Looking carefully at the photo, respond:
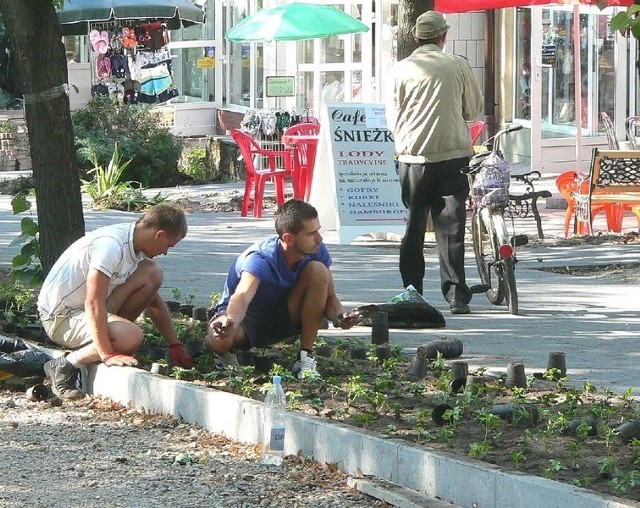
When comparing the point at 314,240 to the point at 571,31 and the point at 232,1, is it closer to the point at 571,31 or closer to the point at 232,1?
the point at 571,31

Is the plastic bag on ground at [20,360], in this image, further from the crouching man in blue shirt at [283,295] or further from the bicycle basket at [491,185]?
the bicycle basket at [491,185]

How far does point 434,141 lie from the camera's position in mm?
9586

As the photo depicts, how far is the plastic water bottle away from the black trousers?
11.5ft

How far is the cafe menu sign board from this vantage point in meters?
14.5

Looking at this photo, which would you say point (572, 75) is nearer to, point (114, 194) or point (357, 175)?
point (114, 194)

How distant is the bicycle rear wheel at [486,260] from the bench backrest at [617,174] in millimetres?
3667

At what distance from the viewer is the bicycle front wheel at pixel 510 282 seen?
31.8 ft

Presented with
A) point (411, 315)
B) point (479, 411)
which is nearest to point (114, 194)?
point (411, 315)

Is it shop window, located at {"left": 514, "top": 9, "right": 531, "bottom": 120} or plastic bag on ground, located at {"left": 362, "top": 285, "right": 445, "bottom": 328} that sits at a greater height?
shop window, located at {"left": 514, "top": 9, "right": 531, "bottom": 120}

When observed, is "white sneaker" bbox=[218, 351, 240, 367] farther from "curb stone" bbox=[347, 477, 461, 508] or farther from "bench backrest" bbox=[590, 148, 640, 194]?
"bench backrest" bbox=[590, 148, 640, 194]

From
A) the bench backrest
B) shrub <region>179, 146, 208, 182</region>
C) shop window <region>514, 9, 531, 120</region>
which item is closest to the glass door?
shop window <region>514, 9, 531, 120</region>

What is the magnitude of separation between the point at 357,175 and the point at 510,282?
203 inches

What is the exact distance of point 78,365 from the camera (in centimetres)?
761

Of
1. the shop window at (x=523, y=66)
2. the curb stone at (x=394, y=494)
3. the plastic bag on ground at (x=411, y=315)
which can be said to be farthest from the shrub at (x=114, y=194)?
the curb stone at (x=394, y=494)
